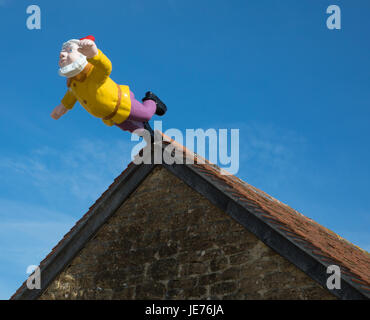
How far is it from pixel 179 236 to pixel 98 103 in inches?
78.1

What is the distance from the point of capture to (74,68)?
5.74 m

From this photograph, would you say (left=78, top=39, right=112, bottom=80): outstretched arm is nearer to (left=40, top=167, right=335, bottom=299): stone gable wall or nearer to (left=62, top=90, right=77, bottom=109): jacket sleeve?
(left=62, top=90, right=77, bottom=109): jacket sleeve

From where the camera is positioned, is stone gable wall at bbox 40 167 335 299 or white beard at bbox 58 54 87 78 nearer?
white beard at bbox 58 54 87 78

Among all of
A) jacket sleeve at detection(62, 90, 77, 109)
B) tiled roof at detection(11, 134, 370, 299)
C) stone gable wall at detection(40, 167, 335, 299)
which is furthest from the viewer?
jacket sleeve at detection(62, 90, 77, 109)

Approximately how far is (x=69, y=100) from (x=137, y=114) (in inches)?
34.0

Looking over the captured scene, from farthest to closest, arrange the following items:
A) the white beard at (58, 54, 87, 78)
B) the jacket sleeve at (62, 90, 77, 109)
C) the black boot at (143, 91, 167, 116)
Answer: the black boot at (143, 91, 167, 116) → the jacket sleeve at (62, 90, 77, 109) → the white beard at (58, 54, 87, 78)

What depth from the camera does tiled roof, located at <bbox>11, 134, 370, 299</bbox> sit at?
549cm

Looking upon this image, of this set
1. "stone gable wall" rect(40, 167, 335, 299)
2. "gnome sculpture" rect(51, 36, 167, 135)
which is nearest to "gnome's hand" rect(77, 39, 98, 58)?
"gnome sculpture" rect(51, 36, 167, 135)

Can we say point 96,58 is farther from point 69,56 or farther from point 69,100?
point 69,100

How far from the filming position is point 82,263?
725cm

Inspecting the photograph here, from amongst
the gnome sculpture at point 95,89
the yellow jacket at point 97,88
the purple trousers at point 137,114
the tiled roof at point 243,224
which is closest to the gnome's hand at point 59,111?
the gnome sculpture at point 95,89
